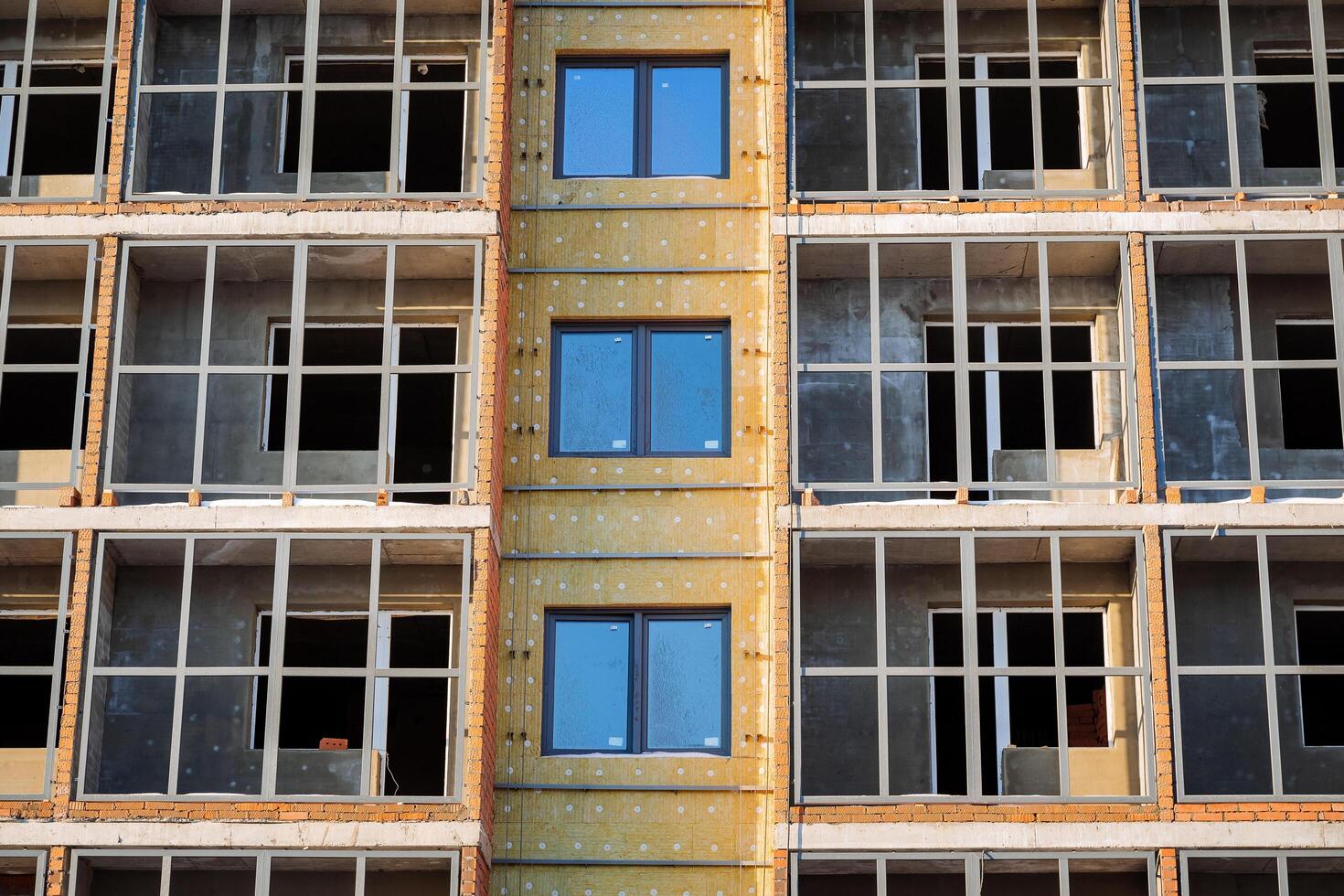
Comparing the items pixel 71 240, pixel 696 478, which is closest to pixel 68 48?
pixel 71 240

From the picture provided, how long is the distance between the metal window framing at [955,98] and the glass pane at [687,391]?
217cm

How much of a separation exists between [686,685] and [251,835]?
5.06 m

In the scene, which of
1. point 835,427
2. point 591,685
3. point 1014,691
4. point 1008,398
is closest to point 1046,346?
point 1008,398

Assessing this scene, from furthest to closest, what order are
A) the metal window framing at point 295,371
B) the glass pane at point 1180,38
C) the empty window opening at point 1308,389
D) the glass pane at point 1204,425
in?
the glass pane at point 1180,38, the empty window opening at point 1308,389, the glass pane at point 1204,425, the metal window framing at point 295,371

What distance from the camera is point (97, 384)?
23.2m

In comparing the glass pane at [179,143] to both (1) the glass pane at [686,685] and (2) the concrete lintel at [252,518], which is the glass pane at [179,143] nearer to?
(2) the concrete lintel at [252,518]

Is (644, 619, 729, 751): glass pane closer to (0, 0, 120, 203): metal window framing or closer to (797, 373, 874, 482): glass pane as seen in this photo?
(797, 373, 874, 482): glass pane

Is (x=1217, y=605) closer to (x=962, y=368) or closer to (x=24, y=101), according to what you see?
(x=962, y=368)

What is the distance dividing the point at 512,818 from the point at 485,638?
2.17 meters

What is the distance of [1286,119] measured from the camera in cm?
2583

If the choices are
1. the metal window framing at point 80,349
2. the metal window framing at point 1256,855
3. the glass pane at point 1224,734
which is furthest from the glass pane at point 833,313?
the metal window framing at point 80,349

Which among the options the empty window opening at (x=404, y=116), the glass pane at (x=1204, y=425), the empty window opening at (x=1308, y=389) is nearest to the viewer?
the glass pane at (x=1204, y=425)

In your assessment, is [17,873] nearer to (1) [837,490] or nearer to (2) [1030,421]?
(1) [837,490]

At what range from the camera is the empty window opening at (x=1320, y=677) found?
78.0 ft
